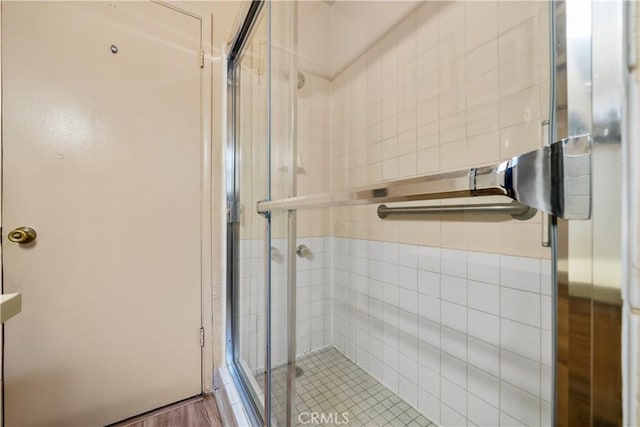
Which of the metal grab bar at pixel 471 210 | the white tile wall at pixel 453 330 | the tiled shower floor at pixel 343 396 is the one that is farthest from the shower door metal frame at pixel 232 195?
the metal grab bar at pixel 471 210

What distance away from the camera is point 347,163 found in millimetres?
1655

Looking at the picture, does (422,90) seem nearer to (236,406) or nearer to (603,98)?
(603,98)

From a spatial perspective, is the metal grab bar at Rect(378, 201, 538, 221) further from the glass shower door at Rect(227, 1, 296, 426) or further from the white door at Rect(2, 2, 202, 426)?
the white door at Rect(2, 2, 202, 426)

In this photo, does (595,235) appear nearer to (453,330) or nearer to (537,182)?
(537,182)

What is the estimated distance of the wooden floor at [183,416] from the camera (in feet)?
3.64

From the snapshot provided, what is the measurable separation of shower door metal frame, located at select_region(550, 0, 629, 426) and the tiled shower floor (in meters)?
1.01

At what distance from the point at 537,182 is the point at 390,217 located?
113 centimetres

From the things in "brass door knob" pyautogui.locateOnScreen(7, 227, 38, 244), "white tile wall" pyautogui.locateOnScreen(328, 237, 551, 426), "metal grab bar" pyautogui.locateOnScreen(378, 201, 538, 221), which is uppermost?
"metal grab bar" pyautogui.locateOnScreen(378, 201, 538, 221)

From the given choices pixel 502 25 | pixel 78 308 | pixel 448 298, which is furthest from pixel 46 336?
pixel 502 25

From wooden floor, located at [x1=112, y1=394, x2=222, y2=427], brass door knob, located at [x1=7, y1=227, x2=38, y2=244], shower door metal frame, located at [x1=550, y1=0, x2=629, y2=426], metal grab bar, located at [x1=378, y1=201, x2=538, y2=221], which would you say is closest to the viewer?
shower door metal frame, located at [x1=550, y1=0, x2=629, y2=426]

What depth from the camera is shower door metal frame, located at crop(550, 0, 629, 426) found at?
177 mm

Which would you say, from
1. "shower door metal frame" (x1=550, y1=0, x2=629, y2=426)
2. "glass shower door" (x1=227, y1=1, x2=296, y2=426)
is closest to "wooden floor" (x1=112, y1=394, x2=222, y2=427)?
"glass shower door" (x1=227, y1=1, x2=296, y2=426)

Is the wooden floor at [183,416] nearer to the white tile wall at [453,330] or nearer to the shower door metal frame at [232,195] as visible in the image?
the shower door metal frame at [232,195]

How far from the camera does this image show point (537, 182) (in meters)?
0.25
